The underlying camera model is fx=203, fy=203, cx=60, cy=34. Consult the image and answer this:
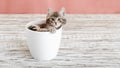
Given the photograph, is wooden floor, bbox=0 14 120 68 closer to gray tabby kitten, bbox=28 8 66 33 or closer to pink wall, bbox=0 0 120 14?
gray tabby kitten, bbox=28 8 66 33

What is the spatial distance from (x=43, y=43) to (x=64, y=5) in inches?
42.5

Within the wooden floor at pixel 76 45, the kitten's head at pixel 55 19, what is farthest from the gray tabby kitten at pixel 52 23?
the wooden floor at pixel 76 45

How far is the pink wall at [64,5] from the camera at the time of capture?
6.56 ft

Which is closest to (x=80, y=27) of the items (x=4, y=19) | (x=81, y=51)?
(x=81, y=51)

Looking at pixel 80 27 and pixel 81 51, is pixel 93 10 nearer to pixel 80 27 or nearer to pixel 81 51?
pixel 80 27

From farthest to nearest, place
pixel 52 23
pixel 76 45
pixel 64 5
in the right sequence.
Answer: pixel 64 5, pixel 76 45, pixel 52 23

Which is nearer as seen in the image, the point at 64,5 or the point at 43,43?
the point at 43,43

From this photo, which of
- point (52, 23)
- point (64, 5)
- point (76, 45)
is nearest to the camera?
point (52, 23)

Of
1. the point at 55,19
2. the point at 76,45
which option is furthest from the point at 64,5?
the point at 55,19

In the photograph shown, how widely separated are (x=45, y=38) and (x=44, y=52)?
0.08 meters

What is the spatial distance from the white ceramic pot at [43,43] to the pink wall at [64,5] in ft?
3.39

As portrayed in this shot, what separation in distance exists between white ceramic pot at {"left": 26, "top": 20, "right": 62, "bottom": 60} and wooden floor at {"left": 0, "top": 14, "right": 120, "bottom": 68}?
3 centimetres

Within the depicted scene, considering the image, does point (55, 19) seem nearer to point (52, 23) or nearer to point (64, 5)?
point (52, 23)

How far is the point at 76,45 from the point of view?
119 centimetres
